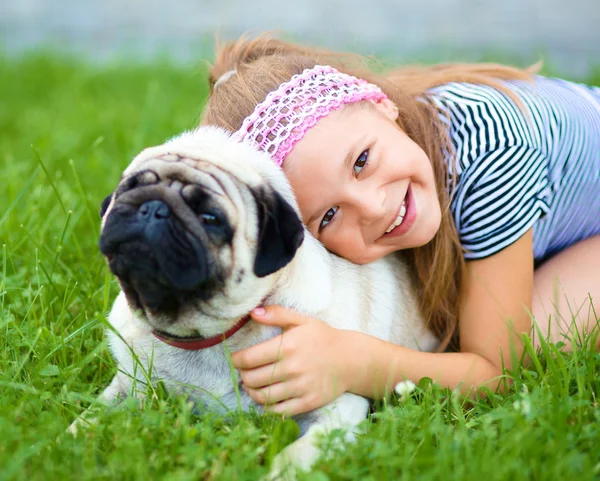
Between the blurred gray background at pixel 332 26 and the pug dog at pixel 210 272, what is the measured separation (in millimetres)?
3950

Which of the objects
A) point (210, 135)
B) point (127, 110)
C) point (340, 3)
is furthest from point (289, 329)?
point (340, 3)

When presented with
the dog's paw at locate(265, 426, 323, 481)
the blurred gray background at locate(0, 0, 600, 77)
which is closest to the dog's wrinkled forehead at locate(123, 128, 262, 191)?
the dog's paw at locate(265, 426, 323, 481)

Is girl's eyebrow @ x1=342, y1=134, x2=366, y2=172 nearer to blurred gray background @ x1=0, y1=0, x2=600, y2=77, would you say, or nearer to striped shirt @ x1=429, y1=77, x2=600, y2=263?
striped shirt @ x1=429, y1=77, x2=600, y2=263

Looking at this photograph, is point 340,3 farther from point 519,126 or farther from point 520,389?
point 520,389

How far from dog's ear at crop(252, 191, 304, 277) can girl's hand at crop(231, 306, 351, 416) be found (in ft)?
0.52

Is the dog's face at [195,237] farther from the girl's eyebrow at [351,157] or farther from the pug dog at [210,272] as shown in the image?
the girl's eyebrow at [351,157]

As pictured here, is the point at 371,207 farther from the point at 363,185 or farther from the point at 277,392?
the point at 277,392

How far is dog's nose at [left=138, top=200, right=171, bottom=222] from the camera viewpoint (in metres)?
1.74

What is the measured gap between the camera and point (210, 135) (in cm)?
209

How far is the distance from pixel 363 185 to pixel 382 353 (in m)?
0.48

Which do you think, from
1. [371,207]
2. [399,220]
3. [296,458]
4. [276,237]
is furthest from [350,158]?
[296,458]

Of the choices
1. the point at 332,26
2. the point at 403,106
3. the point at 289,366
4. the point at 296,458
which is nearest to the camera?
the point at 296,458

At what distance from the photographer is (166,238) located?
5.68ft

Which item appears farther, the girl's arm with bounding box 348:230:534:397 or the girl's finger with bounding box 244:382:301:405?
the girl's arm with bounding box 348:230:534:397
